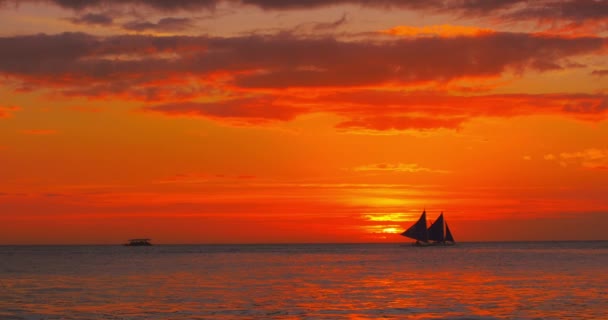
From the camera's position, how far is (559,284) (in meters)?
58.6

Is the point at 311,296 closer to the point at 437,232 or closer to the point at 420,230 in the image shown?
the point at 420,230

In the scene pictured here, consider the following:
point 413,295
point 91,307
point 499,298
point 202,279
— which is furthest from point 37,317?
point 202,279

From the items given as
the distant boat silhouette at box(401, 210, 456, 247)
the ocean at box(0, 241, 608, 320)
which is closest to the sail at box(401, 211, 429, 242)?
the distant boat silhouette at box(401, 210, 456, 247)

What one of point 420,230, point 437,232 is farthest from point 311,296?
point 437,232

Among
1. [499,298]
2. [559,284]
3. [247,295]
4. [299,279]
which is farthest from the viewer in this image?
[299,279]

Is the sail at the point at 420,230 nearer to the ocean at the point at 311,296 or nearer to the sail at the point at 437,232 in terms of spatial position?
the sail at the point at 437,232

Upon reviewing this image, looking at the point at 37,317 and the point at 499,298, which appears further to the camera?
the point at 499,298

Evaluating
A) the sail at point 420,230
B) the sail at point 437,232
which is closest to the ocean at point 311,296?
the sail at point 420,230

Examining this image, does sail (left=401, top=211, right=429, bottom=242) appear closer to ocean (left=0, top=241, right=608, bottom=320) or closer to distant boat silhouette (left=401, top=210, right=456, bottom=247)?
distant boat silhouette (left=401, top=210, right=456, bottom=247)

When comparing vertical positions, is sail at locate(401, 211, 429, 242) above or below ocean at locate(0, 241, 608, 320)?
above

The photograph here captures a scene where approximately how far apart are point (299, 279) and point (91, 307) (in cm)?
2617

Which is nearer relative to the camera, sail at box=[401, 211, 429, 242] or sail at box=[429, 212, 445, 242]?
sail at box=[401, 211, 429, 242]

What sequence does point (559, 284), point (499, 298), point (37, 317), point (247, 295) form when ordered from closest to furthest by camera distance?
1. point (37, 317)
2. point (499, 298)
3. point (247, 295)
4. point (559, 284)

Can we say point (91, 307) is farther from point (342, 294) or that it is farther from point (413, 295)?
point (413, 295)
